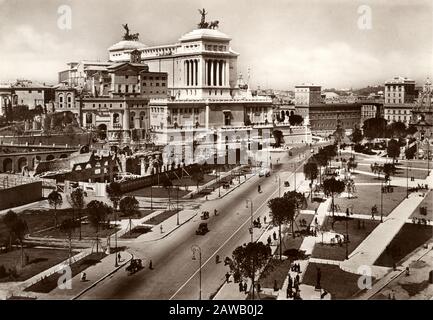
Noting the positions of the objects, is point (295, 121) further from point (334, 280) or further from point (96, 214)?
point (334, 280)

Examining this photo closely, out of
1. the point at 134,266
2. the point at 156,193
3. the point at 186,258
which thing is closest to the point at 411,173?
the point at 156,193

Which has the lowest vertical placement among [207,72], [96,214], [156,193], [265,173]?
[156,193]

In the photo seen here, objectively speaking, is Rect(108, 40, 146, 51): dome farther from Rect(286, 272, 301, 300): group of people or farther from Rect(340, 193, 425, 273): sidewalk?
Rect(286, 272, 301, 300): group of people

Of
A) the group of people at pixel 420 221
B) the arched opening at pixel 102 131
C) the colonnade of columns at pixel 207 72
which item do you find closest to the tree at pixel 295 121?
the colonnade of columns at pixel 207 72

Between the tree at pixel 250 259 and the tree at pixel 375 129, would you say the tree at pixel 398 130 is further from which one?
the tree at pixel 250 259

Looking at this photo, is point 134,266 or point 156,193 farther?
point 156,193

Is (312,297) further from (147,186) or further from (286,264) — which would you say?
(147,186)
